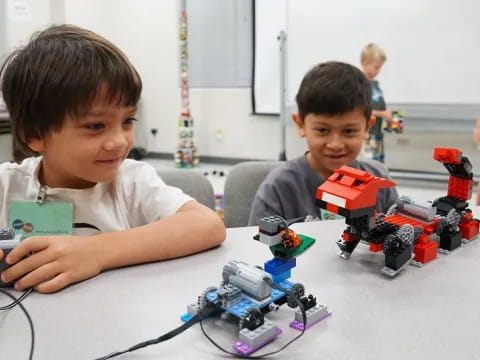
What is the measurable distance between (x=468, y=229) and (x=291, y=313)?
446 mm

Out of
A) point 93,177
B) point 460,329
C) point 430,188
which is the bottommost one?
point 430,188

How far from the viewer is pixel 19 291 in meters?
0.60

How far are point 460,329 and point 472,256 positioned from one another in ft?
0.91

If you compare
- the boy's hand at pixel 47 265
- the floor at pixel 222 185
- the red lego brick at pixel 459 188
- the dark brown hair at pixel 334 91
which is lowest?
the floor at pixel 222 185

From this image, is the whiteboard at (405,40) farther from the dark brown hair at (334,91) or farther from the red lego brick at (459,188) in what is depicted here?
the red lego brick at (459,188)

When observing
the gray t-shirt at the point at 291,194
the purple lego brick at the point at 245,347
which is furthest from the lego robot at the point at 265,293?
the gray t-shirt at the point at 291,194

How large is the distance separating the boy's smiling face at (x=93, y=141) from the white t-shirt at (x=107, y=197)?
0.07m

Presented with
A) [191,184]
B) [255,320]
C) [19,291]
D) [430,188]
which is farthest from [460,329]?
[430,188]

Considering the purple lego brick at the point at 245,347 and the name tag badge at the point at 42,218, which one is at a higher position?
the name tag badge at the point at 42,218

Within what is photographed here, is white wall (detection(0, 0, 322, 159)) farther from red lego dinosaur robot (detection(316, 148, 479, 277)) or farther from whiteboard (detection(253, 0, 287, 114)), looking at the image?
red lego dinosaur robot (detection(316, 148, 479, 277))

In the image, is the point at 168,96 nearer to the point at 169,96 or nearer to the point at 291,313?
the point at 169,96

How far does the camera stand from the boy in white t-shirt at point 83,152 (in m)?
0.70

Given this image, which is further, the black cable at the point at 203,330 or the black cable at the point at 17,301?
the black cable at the point at 17,301

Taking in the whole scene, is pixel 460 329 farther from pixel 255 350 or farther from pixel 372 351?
pixel 255 350
